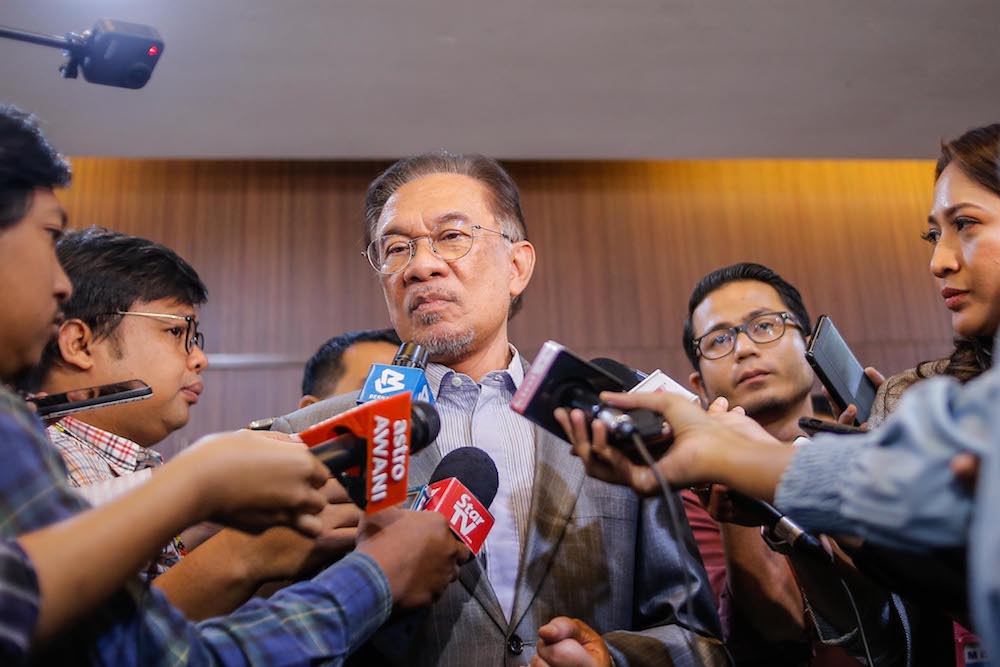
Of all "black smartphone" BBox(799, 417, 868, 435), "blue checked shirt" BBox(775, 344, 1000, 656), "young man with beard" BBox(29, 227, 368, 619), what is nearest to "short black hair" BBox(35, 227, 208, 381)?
"young man with beard" BBox(29, 227, 368, 619)

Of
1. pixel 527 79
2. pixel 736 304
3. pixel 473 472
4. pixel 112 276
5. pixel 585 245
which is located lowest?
pixel 473 472

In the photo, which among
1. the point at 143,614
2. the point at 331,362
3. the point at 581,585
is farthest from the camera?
the point at 331,362

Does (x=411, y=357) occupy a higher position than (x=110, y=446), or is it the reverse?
(x=411, y=357)

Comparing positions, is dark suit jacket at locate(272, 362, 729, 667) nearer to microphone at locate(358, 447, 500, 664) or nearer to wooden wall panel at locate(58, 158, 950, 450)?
microphone at locate(358, 447, 500, 664)

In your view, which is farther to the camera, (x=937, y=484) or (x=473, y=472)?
(x=473, y=472)

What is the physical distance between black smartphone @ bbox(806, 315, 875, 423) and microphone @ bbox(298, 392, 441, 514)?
42.8 inches

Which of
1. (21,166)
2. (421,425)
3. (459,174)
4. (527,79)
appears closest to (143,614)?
(421,425)

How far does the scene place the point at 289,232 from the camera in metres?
4.99

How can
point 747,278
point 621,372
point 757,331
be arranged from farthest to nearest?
point 747,278, point 757,331, point 621,372

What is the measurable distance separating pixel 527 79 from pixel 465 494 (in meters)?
3.09

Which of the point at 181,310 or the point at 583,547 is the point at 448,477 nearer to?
the point at 583,547

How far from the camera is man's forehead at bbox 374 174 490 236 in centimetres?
193

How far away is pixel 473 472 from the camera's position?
56.5 inches

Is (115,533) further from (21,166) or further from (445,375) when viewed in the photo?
(445,375)
